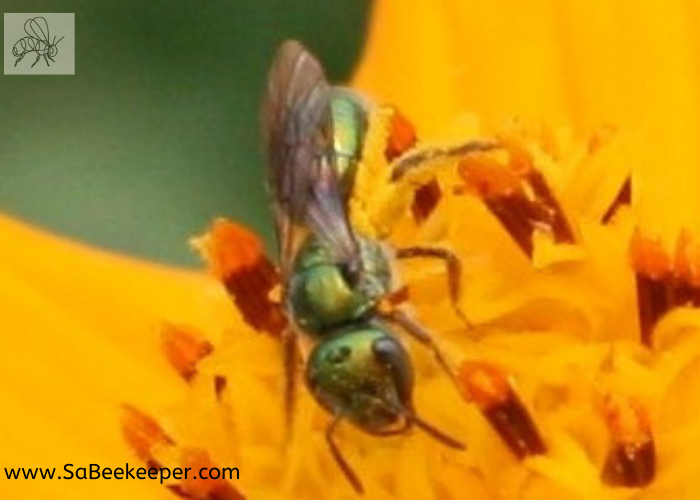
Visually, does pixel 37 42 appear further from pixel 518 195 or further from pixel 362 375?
pixel 362 375

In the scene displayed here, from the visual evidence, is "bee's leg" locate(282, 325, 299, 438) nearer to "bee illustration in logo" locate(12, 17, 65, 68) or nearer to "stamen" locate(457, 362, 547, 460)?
"stamen" locate(457, 362, 547, 460)

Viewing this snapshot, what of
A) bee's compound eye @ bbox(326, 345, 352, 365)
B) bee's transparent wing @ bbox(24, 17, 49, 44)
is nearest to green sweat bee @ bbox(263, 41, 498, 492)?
bee's compound eye @ bbox(326, 345, 352, 365)

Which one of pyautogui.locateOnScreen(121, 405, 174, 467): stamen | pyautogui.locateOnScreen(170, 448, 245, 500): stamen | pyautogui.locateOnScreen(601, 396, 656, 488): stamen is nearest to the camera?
pyautogui.locateOnScreen(601, 396, 656, 488): stamen

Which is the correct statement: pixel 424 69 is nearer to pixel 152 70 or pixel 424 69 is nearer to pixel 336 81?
pixel 336 81

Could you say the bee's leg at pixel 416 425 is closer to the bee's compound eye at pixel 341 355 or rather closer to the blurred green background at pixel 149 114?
Result: the bee's compound eye at pixel 341 355

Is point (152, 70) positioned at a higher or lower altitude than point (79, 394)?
higher

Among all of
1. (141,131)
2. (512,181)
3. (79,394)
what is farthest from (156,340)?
(512,181)
